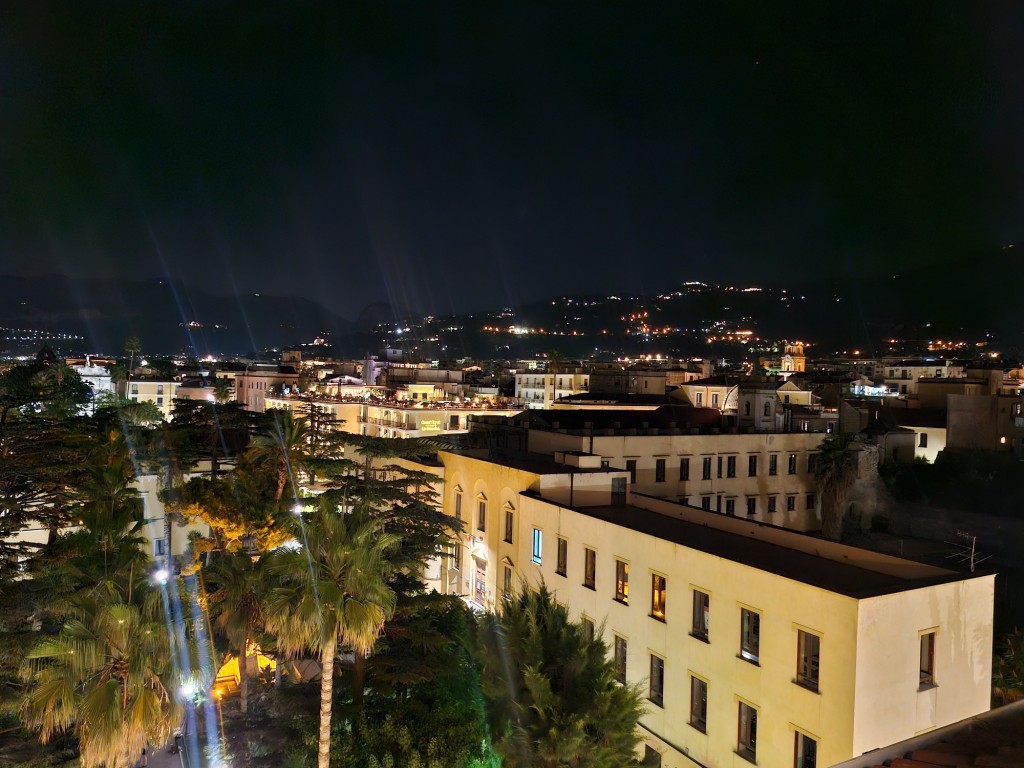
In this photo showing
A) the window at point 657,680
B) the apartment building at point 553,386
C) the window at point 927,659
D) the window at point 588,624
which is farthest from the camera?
the apartment building at point 553,386

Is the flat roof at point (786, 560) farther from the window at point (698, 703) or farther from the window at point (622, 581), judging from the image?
the window at point (698, 703)

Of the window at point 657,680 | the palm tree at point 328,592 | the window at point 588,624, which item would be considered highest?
the palm tree at point 328,592

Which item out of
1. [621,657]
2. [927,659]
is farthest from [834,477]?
[927,659]

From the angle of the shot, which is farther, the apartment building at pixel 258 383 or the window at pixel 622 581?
the apartment building at pixel 258 383

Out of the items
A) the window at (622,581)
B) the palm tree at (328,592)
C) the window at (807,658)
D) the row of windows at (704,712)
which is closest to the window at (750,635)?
the window at (807,658)

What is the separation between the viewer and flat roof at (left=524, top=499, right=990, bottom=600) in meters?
13.7

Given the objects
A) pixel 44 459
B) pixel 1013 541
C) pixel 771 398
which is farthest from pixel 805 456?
pixel 44 459

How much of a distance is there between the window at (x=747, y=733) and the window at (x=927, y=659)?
148 inches

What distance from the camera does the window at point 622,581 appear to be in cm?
1933

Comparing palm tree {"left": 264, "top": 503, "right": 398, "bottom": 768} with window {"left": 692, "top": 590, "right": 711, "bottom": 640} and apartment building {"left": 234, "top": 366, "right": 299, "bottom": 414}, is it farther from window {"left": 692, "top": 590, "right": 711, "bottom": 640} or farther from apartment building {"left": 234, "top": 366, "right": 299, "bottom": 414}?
apartment building {"left": 234, "top": 366, "right": 299, "bottom": 414}

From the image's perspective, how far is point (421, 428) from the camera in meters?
58.0

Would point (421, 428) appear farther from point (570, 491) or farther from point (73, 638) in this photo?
point (73, 638)

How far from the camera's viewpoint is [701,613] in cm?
1686

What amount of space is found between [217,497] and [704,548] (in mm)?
17383
